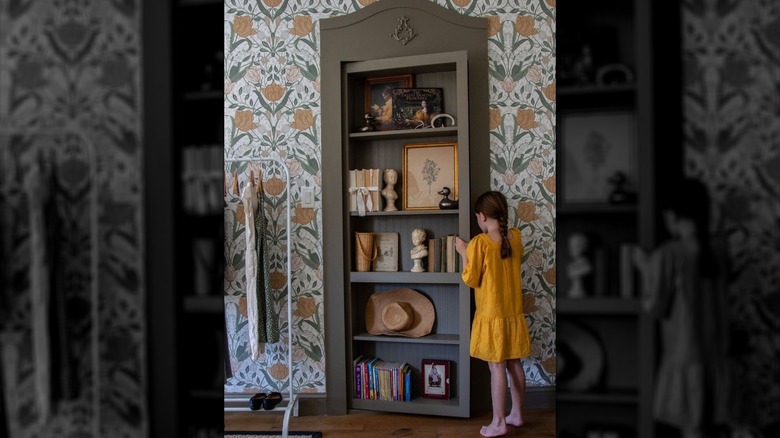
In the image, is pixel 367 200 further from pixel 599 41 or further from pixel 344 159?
pixel 599 41

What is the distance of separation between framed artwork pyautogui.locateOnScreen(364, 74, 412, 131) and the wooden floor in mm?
1869

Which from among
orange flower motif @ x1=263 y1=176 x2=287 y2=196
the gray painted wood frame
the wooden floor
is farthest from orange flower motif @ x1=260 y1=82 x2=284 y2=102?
the wooden floor

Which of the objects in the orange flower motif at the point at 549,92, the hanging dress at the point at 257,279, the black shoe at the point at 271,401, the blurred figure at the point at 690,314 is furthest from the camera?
the orange flower motif at the point at 549,92

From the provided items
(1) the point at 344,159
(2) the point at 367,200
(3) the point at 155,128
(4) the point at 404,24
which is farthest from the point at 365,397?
(3) the point at 155,128

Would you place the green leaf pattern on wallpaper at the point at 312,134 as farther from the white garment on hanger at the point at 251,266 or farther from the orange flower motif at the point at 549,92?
the white garment on hanger at the point at 251,266

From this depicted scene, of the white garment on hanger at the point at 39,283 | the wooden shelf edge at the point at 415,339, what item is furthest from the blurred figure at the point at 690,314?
the wooden shelf edge at the point at 415,339

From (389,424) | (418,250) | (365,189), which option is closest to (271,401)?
(389,424)

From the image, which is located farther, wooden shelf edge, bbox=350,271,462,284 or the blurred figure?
wooden shelf edge, bbox=350,271,462,284

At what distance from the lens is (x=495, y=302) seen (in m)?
2.65

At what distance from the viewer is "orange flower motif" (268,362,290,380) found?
3.09m

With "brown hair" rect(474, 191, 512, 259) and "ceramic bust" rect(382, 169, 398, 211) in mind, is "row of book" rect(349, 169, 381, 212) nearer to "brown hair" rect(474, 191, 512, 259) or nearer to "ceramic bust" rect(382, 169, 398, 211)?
"ceramic bust" rect(382, 169, 398, 211)

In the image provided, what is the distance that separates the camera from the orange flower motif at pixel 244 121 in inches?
123

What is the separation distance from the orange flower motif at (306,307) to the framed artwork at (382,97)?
124 cm

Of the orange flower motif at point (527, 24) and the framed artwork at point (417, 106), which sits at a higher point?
the orange flower motif at point (527, 24)
